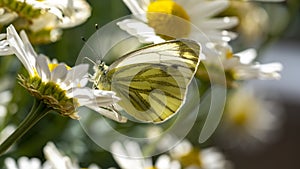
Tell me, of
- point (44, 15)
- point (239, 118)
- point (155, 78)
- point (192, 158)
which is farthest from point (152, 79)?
point (239, 118)

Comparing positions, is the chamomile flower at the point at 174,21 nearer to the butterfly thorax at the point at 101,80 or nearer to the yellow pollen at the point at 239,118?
the butterfly thorax at the point at 101,80

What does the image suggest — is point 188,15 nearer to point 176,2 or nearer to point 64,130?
point 176,2

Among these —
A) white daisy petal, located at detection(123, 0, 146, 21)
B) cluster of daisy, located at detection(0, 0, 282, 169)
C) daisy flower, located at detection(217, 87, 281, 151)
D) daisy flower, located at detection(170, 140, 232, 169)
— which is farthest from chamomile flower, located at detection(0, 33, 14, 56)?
daisy flower, located at detection(217, 87, 281, 151)

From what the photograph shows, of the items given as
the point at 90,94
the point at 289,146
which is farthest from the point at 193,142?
the point at 289,146

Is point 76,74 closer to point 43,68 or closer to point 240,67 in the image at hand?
point 43,68

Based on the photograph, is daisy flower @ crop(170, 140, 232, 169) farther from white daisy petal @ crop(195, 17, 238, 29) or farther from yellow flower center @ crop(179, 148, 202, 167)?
white daisy petal @ crop(195, 17, 238, 29)
